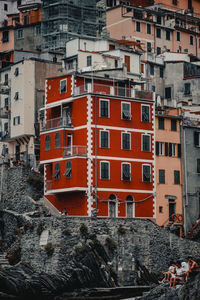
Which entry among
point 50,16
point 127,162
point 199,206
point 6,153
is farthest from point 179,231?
point 50,16

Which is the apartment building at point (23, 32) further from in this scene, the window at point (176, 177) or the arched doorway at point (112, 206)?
the arched doorway at point (112, 206)

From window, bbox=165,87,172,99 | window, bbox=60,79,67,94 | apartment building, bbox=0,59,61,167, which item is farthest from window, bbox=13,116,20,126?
window, bbox=165,87,172,99

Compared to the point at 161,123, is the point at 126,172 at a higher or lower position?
lower

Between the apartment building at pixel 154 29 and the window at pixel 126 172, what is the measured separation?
3510cm

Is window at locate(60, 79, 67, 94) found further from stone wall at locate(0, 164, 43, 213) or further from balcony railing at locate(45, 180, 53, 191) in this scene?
stone wall at locate(0, 164, 43, 213)

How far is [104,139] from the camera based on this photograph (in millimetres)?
70500

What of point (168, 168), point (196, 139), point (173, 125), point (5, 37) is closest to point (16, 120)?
point (173, 125)

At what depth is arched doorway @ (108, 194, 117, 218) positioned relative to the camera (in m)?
69.6

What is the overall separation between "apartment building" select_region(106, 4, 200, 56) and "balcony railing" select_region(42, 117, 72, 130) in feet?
108

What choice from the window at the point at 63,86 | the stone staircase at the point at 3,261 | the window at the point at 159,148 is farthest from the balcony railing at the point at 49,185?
the window at the point at 159,148

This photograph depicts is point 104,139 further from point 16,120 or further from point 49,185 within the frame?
point 16,120

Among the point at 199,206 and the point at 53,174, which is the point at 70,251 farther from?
the point at 199,206

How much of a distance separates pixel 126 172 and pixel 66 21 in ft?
118

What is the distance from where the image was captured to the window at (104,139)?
70312mm
